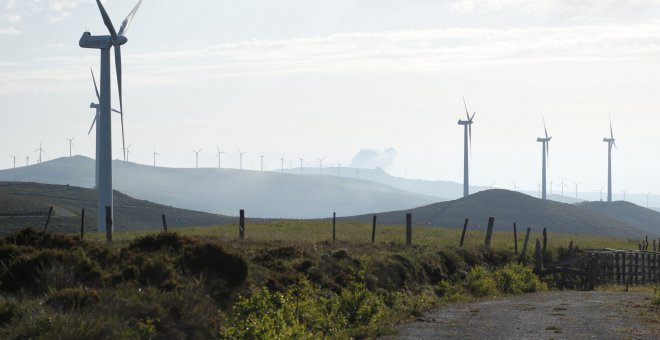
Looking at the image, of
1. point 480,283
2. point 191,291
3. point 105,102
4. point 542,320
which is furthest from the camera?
point 105,102

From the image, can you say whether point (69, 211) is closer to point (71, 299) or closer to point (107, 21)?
point (107, 21)

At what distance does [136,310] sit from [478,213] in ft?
593

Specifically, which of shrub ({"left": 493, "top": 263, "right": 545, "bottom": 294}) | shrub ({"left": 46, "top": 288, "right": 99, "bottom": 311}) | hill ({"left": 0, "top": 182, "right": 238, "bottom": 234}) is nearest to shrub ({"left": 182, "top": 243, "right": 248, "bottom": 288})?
shrub ({"left": 46, "top": 288, "right": 99, "bottom": 311})

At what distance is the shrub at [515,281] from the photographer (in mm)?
42344

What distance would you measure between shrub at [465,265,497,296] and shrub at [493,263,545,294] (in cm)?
51

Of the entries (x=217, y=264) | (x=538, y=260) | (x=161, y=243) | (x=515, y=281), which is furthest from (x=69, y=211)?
(x=217, y=264)

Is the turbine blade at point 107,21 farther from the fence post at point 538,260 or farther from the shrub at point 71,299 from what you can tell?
the shrub at point 71,299

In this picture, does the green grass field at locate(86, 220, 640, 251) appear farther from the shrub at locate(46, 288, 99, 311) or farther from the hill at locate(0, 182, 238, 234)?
the hill at locate(0, 182, 238, 234)

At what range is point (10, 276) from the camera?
21547 millimetres

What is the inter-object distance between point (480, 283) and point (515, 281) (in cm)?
Result: 299

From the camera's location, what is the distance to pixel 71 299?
63.1ft

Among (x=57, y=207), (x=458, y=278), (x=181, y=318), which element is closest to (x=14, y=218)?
(x=57, y=207)

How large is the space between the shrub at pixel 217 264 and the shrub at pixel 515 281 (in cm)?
1922

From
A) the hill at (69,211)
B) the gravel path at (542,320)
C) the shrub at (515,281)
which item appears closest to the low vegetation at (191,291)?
the gravel path at (542,320)
